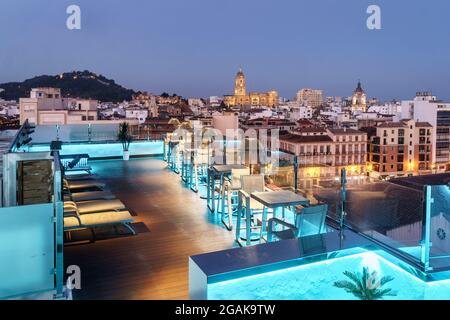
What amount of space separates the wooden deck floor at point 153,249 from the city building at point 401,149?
45622mm

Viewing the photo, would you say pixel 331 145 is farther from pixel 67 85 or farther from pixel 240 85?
pixel 240 85

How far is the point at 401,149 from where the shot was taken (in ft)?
163

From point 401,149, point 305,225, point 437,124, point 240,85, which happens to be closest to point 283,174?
point 305,225

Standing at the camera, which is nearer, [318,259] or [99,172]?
[318,259]

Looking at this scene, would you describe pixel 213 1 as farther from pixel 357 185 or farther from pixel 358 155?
pixel 358 155

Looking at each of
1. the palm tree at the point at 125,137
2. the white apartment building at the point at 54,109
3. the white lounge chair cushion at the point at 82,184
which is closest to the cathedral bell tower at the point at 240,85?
the white apartment building at the point at 54,109

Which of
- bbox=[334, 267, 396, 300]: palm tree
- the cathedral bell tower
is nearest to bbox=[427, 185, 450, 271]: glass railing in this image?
bbox=[334, 267, 396, 300]: palm tree

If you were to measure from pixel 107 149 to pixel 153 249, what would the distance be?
7126mm

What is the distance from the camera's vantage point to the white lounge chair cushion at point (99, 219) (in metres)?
4.40

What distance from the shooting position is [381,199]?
435 cm

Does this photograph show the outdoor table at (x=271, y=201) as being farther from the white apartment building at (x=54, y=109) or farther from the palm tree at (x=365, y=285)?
A: the white apartment building at (x=54, y=109)

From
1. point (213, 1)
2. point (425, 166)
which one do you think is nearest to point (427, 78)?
point (425, 166)

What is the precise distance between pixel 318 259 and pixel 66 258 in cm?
215

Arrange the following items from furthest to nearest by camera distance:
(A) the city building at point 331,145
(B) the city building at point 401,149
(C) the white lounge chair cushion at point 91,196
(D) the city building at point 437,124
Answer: (D) the city building at point 437,124
(B) the city building at point 401,149
(A) the city building at point 331,145
(C) the white lounge chair cushion at point 91,196
